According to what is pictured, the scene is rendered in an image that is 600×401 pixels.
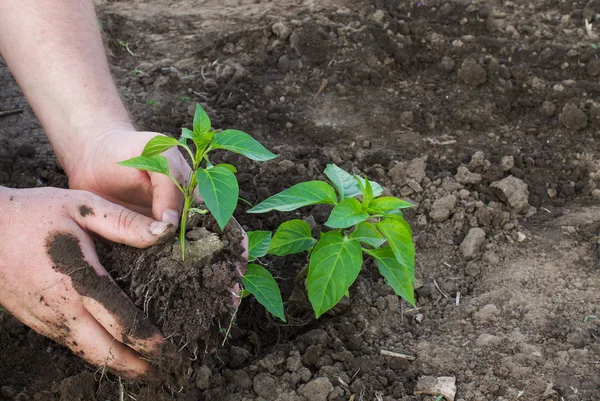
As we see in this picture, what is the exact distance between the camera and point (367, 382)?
215 centimetres

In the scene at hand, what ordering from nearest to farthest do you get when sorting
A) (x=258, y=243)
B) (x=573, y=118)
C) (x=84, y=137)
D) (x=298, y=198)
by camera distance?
(x=298, y=198) → (x=258, y=243) → (x=84, y=137) → (x=573, y=118)

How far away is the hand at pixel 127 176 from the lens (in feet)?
6.68

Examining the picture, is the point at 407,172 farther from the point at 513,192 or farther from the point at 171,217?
the point at 171,217

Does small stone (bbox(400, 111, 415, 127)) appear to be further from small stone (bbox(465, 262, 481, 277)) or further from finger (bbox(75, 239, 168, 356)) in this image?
finger (bbox(75, 239, 168, 356))

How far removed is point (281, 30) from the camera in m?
Result: 3.64

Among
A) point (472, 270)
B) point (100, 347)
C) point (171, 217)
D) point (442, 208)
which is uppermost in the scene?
point (171, 217)

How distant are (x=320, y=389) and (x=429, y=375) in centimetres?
38

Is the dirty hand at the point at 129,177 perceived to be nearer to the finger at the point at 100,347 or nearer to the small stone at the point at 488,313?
the finger at the point at 100,347

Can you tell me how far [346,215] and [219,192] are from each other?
466 millimetres

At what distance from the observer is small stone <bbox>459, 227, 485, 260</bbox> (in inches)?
104

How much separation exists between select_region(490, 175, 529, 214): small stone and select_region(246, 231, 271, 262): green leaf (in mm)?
1208

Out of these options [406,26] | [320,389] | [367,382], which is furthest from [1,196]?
[406,26]

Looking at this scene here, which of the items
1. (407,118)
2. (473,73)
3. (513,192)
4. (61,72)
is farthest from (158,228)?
(473,73)

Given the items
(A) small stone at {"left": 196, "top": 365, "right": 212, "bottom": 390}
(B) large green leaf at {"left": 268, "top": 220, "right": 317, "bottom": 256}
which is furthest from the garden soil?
(B) large green leaf at {"left": 268, "top": 220, "right": 317, "bottom": 256}
